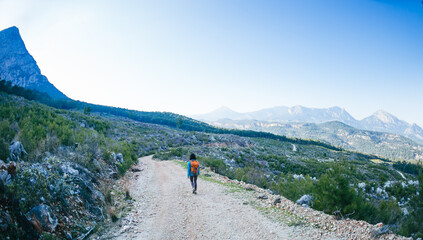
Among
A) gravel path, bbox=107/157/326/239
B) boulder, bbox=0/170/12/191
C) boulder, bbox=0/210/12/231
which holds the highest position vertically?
boulder, bbox=0/170/12/191

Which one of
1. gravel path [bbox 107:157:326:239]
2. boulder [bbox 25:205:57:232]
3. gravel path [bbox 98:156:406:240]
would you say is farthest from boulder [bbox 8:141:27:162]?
gravel path [bbox 107:157:326:239]

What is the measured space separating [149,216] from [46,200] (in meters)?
3.81

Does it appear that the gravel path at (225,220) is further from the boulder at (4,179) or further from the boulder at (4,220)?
the boulder at (4,179)

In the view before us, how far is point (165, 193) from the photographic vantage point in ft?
39.4

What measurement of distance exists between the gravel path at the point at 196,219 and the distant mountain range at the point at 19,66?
683 ft

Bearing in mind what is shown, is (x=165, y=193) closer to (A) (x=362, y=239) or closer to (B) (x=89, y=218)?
(B) (x=89, y=218)

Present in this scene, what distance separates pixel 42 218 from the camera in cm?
529

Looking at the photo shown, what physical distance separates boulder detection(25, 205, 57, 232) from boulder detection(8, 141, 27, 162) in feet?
12.8

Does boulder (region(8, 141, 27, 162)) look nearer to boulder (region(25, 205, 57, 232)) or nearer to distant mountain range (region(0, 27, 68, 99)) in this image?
boulder (region(25, 205, 57, 232))

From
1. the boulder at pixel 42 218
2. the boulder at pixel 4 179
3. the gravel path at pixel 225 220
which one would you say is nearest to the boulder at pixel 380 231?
the gravel path at pixel 225 220

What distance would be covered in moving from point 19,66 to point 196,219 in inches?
9886

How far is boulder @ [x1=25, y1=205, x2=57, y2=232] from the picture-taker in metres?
5.09

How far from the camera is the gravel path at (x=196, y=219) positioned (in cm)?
678

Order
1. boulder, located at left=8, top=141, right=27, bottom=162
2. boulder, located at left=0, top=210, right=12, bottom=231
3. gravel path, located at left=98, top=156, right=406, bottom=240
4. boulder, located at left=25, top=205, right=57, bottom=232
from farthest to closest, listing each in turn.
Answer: boulder, located at left=8, top=141, right=27, bottom=162
gravel path, located at left=98, top=156, right=406, bottom=240
boulder, located at left=25, top=205, right=57, bottom=232
boulder, located at left=0, top=210, right=12, bottom=231
